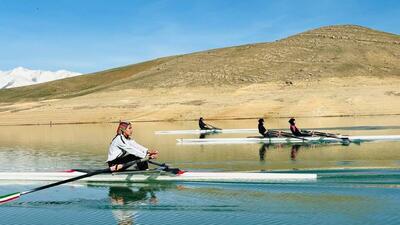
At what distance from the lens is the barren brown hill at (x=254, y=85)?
59594 mm

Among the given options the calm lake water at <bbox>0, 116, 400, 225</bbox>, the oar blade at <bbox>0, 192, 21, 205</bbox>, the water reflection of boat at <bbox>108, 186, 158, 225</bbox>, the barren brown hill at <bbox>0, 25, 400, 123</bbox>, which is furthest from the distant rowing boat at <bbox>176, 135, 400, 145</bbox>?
the barren brown hill at <bbox>0, 25, 400, 123</bbox>

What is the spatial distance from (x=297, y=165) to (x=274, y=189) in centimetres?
496

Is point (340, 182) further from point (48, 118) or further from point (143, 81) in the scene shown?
point (143, 81)

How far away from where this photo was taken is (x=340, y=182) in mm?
15234

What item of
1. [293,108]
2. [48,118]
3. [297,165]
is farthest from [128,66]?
[297,165]

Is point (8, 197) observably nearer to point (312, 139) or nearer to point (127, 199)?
point (127, 199)

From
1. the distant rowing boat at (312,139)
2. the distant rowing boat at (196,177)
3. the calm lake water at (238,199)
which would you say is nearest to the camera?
the calm lake water at (238,199)

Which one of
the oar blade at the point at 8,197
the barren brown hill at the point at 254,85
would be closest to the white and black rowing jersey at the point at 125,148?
the oar blade at the point at 8,197

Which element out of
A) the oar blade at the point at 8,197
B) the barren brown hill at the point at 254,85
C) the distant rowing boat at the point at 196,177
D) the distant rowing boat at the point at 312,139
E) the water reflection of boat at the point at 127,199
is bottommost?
the water reflection of boat at the point at 127,199

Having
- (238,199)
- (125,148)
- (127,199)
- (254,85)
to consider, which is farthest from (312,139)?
(254,85)

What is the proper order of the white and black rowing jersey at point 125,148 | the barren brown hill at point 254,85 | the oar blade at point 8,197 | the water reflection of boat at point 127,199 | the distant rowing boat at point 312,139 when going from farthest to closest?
the barren brown hill at point 254,85 < the distant rowing boat at point 312,139 < the white and black rowing jersey at point 125,148 < the oar blade at point 8,197 < the water reflection of boat at point 127,199

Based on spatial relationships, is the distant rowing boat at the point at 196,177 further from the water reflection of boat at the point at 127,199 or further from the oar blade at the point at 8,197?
the oar blade at the point at 8,197

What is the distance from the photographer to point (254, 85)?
256ft

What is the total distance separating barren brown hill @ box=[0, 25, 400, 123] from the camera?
2346 inches
